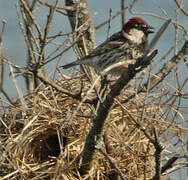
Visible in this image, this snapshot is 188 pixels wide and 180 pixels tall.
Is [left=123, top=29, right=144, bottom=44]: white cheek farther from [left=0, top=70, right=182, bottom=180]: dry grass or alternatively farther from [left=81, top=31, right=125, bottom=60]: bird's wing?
[left=0, top=70, right=182, bottom=180]: dry grass

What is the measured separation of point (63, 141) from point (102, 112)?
728 mm

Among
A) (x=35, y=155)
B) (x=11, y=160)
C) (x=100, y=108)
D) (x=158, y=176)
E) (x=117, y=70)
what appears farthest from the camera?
(x=117, y=70)

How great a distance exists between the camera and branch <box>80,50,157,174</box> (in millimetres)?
2003

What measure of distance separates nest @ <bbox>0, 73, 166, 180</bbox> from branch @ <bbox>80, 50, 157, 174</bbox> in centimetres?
7

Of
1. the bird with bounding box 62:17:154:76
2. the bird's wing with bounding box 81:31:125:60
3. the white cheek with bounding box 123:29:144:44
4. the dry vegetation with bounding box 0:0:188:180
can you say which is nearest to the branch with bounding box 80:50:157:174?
the dry vegetation with bounding box 0:0:188:180

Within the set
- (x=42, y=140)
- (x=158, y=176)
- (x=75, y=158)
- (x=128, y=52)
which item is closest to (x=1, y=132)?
(x=42, y=140)

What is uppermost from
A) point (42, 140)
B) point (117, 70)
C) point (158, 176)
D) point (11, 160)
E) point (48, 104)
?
point (117, 70)

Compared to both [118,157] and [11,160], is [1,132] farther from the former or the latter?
[118,157]

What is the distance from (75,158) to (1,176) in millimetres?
580

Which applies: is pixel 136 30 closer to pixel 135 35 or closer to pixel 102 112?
pixel 135 35

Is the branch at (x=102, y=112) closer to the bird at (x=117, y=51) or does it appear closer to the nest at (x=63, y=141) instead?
the nest at (x=63, y=141)

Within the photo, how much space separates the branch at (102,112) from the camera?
2.00m

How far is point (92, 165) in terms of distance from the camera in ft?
9.32

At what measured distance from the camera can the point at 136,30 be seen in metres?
3.61
